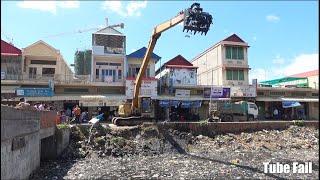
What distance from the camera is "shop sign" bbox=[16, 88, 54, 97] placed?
35281 mm

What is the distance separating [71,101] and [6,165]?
25859 mm

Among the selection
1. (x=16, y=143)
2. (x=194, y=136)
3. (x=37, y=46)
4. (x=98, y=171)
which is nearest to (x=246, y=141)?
(x=194, y=136)

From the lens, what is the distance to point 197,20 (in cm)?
2186

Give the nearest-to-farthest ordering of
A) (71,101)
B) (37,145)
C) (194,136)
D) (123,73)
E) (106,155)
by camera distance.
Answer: (37,145) < (106,155) < (194,136) < (71,101) < (123,73)

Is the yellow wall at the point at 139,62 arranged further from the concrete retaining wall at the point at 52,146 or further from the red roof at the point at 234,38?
the concrete retaining wall at the point at 52,146

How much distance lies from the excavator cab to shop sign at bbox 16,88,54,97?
18769 mm

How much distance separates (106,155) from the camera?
2367 cm

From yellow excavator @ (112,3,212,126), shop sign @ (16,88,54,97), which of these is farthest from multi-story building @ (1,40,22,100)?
yellow excavator @ (112,3,212,126)

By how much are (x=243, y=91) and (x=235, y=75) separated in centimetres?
341

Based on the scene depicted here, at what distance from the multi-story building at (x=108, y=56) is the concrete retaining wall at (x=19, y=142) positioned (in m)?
24.5

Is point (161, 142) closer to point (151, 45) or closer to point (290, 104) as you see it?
point (151, 45)

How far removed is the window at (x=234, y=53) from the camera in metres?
46.4

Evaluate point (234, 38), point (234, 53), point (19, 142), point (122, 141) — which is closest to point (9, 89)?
point (122, 141)

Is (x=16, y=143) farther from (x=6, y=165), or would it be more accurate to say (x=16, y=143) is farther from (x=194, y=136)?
(x=194, y=136)
